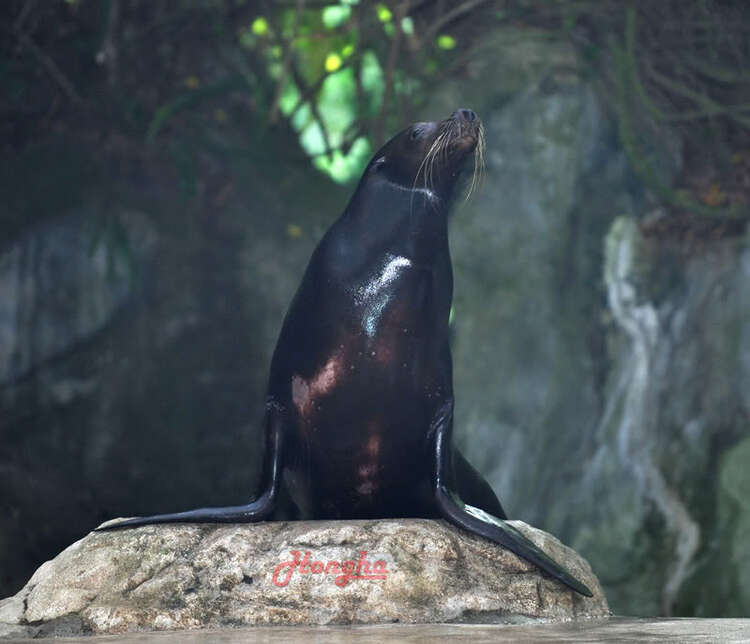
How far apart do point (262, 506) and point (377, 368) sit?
0.61 metres

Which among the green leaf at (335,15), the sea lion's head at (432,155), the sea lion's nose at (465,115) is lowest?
the sea lion's head at (432,155)

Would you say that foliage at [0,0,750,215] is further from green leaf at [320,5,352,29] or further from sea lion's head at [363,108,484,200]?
sea lion's head at [363,108,484,200]

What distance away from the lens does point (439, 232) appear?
4.30 m

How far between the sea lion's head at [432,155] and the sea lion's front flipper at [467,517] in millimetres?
797

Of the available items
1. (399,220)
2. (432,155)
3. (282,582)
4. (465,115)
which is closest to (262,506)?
(282,582)

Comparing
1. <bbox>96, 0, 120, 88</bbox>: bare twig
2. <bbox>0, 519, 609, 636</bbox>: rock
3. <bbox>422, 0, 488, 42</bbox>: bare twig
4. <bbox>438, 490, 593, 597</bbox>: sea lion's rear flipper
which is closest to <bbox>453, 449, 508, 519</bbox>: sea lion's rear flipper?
<bbox>438, 490, 593, 597</bbox>: sea lion's rear flipper

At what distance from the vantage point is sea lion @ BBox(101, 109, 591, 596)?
4.14 m

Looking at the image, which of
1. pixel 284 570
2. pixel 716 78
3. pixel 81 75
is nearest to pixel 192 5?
pixel 81 75

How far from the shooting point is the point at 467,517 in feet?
12.7

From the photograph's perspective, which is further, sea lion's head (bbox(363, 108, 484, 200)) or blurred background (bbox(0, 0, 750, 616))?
blurred background (bbox(0, 0, 750, 616))

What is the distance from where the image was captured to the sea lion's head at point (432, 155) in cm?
421

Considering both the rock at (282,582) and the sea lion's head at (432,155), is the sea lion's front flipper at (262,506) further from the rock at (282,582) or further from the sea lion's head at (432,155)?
the sea lion's head at (432,155)

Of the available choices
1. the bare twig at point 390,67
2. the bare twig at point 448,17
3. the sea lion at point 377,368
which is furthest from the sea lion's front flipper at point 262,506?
the bare twig at point 448,17

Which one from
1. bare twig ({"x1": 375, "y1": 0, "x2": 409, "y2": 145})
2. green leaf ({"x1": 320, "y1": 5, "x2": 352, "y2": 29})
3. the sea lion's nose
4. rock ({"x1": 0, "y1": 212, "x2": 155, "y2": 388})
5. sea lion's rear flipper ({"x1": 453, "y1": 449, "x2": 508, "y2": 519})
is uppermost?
green leaf ({"x1": 320, "y1": 5, "x2": 352, "y2": 29})
